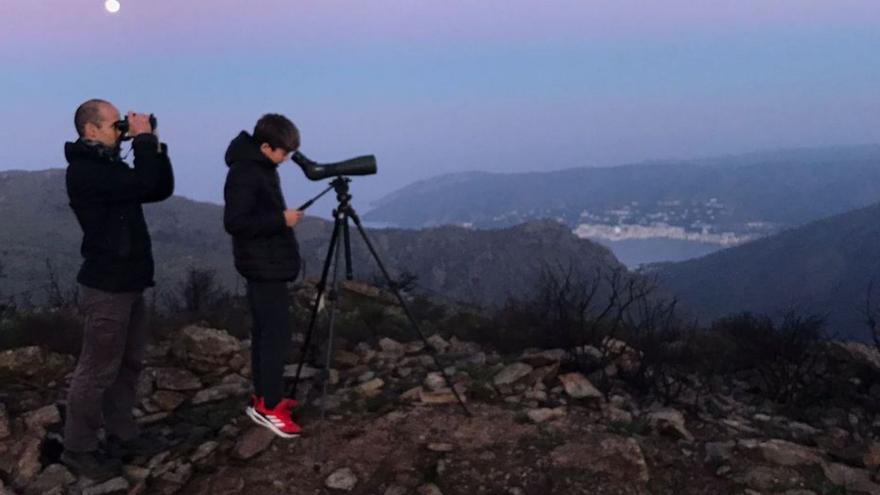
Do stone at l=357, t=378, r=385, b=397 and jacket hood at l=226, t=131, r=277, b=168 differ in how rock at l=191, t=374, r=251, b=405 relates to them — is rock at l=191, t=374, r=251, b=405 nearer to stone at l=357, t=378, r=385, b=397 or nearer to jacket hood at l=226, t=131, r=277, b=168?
stone at l=357, t=378, r=385, b=397

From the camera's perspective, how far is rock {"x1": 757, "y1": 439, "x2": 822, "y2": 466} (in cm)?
443

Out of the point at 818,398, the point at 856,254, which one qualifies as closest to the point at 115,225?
the point at 818,398

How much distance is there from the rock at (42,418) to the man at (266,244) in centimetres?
167

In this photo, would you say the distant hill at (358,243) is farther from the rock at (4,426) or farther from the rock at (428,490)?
the rock at (428,490)

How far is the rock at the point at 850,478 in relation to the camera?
4168mm

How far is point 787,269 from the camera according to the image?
91.2m

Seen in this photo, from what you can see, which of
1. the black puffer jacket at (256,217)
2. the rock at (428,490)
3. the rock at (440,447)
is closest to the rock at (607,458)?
the rock at (440,447)

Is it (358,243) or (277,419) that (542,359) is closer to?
(277,419)

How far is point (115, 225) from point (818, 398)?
6.39 m

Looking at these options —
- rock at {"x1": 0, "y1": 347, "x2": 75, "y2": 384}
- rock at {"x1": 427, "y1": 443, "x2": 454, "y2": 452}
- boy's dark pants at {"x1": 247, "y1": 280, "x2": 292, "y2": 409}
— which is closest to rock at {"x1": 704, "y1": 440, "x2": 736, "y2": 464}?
rock at {"x1": 427, "y1": 443, "x2": 454, "y2": 452}

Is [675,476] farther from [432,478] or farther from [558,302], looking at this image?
[558,302]

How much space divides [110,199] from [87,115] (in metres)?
0.55

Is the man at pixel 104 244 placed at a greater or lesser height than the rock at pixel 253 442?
greater

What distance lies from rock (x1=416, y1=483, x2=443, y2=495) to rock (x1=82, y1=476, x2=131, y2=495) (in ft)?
6.30
